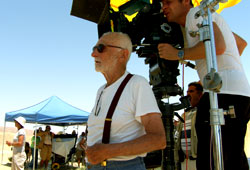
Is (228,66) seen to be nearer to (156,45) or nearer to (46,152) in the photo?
(156,45)

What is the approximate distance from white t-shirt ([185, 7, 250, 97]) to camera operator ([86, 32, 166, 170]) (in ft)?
1.73

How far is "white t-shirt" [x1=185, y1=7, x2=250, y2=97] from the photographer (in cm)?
145

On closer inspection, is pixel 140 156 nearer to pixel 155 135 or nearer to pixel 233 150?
pixel 155 135

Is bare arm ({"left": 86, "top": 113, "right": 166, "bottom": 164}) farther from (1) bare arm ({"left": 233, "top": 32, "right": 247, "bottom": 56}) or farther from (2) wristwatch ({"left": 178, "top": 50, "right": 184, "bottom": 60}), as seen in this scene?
(1) bare arm ({"left": 233, "top": 32, "right": 247, "bottom": 56})

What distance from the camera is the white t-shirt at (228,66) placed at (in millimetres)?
1450

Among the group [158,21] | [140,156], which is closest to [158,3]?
[158,21]

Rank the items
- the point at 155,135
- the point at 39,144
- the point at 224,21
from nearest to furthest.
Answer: the point at 155,135 → the point at 224,21 → the point at 39,144

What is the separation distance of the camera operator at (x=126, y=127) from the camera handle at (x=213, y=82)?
243mm

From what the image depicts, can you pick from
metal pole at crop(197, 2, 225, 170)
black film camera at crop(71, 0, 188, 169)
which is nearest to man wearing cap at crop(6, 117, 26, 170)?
black film camera at crop(71, 0, 188, 169)

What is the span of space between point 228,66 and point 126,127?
2.52 ft

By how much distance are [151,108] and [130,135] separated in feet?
0.59

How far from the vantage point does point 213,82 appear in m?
1.13

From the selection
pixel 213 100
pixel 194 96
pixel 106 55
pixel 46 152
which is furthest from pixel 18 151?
pixel 213 100

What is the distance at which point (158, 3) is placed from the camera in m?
2.17
